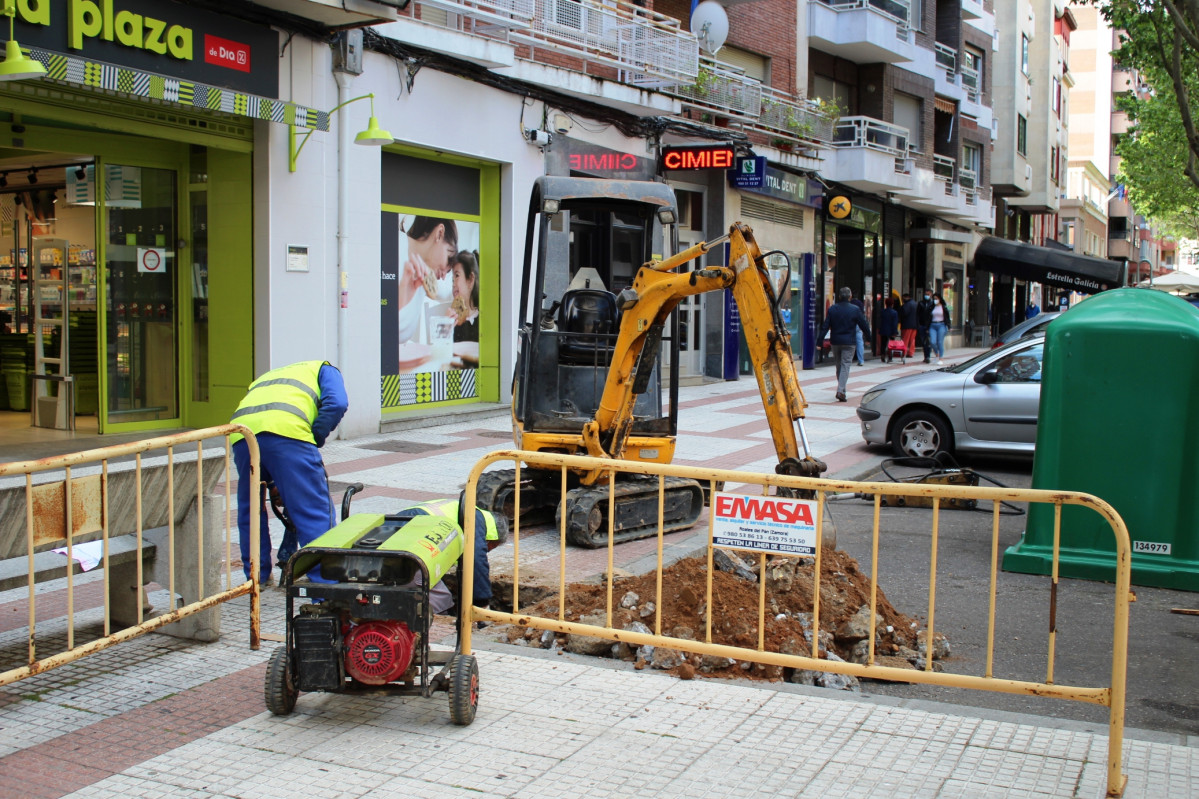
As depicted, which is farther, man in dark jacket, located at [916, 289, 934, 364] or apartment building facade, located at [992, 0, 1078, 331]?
apartment building facade, located at [992, 0, 1078, 331]

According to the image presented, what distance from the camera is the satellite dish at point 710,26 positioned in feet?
67.0

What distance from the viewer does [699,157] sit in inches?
760

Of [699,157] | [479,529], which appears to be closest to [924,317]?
[699,157]

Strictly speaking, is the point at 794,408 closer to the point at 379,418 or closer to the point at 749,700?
the point at 749,700

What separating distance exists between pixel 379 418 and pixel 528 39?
230 inches

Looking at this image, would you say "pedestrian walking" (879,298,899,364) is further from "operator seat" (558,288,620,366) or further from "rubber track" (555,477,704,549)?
"rubber track" (555,477,704,549)

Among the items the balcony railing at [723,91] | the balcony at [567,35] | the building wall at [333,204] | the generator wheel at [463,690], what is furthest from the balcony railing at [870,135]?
the generator wheel at [463,690]

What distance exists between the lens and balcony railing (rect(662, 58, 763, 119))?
777 inches

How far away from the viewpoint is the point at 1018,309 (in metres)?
50.0

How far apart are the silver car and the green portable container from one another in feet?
14.4

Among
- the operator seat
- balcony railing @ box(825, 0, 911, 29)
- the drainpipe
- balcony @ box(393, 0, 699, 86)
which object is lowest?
the operator seat

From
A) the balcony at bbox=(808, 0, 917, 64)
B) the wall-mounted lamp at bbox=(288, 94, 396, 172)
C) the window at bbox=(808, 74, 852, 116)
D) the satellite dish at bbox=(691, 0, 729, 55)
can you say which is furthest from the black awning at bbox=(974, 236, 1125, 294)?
the wall-mounted lamp at bbox=(288, 94, 396, 172)

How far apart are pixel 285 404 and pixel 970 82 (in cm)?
3601

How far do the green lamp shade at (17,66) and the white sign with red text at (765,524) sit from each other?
6578 mm
